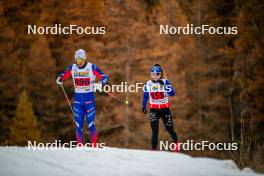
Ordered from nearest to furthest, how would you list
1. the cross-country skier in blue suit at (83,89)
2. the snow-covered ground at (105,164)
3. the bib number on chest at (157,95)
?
1. the snow-covered ground at (105,164)
2. the bib number on chest at (157,95)
3. the cross-country skier in blue suit at (83,89)

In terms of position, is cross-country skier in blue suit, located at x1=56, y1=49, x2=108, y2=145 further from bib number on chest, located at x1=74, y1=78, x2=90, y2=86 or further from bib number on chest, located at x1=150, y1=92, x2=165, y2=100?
bib number on chest, located at x1=150, y1=92, x2=165, y2=100

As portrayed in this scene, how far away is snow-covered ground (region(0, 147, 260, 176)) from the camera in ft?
19.8

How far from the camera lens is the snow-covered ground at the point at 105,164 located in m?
6.02

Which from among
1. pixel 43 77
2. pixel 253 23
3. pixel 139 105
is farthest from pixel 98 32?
pixel 253 23

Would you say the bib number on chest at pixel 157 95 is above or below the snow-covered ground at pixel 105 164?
above

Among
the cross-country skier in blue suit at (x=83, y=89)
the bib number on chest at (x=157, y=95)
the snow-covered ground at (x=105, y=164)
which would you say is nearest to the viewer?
the snow-covered ground at (x=105, y=164)

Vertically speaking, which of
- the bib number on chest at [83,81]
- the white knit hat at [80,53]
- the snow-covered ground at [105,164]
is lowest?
the snow-covered ground at [105,164]

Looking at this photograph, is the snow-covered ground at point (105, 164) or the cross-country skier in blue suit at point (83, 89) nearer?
the snow-covered ground at point (105, 164)

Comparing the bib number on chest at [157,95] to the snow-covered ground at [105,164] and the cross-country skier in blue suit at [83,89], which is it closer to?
the cross-country skier in blue suit at [83,89]

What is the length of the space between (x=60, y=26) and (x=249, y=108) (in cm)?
1481

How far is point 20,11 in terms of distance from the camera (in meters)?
39.8

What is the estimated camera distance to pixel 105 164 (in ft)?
21.0

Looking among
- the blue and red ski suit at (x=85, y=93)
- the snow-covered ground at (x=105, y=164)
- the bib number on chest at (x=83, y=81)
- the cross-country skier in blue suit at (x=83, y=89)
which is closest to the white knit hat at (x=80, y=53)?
the cross-country skier in blue suit at (x=83, y=89)

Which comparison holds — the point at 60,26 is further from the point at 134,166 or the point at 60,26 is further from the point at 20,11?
the point at 134,166
